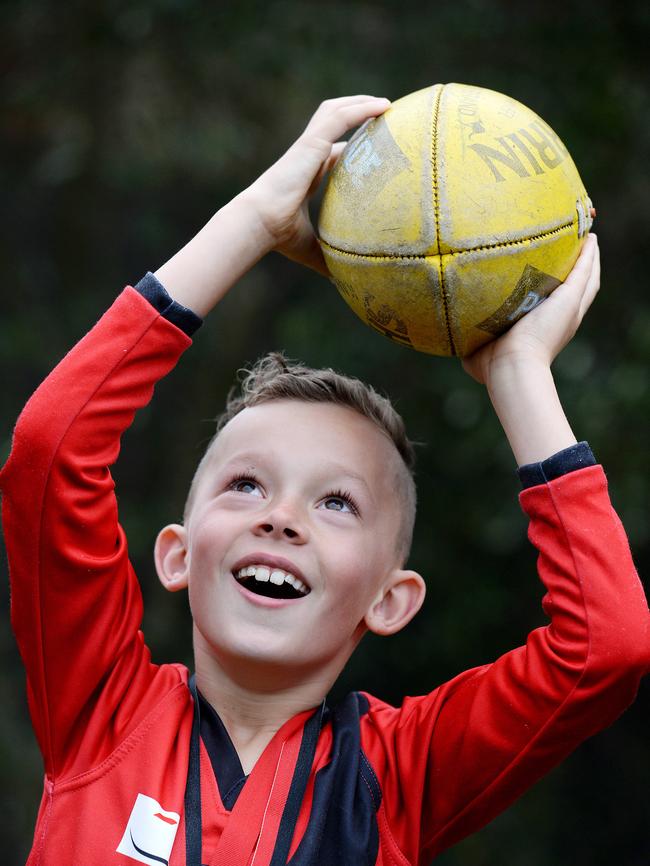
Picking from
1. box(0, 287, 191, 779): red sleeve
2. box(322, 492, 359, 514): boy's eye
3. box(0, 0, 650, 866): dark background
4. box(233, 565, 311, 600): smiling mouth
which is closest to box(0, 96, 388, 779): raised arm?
box(0, 287, 191, 779): red sleeve

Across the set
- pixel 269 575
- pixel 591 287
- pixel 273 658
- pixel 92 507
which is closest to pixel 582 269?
pixel 591 287

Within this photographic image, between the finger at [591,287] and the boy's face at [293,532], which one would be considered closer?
the boy's face at [293,532]

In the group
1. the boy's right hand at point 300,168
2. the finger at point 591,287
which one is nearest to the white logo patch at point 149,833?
the boy's right hand at point 300,168

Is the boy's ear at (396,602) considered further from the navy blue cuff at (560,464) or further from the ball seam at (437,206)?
the ball seam at (437,206)

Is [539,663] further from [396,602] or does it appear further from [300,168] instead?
[300,168]

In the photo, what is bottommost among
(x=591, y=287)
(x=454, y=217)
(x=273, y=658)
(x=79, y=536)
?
(x=273, y=658)

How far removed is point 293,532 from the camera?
2898mm

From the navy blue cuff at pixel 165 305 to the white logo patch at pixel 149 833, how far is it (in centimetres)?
108

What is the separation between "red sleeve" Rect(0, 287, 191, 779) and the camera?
2.71 m

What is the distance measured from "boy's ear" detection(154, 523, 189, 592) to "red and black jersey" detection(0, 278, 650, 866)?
0.28 metres

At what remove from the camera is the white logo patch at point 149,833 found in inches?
105

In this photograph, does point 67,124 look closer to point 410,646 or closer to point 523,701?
point 410,646

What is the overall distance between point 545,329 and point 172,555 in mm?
1127

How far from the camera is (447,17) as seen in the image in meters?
7.22
